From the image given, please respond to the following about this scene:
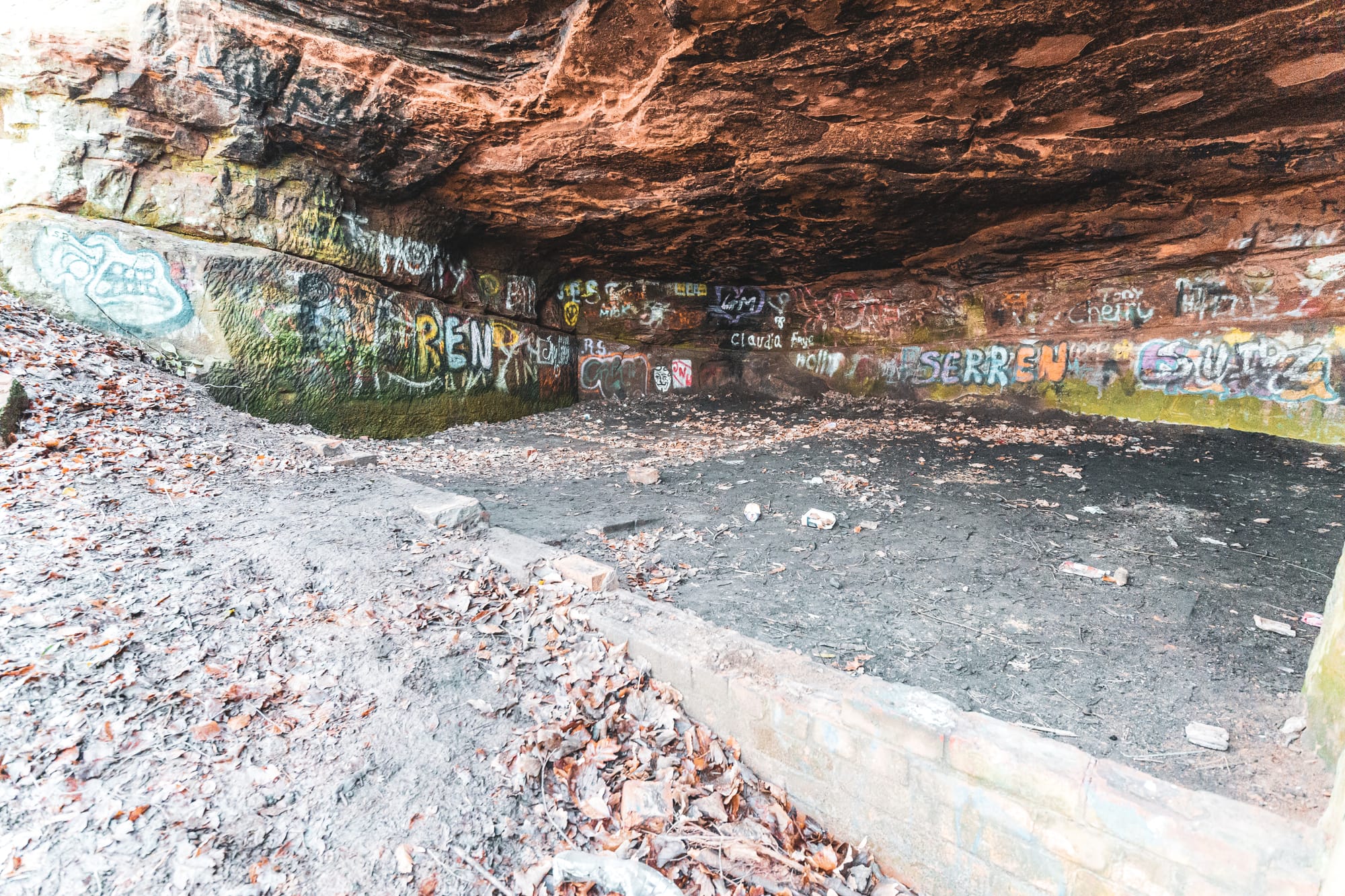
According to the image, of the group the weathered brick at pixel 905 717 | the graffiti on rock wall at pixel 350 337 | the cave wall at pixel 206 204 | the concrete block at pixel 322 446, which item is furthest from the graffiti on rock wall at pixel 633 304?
the weathered brick at pixel 905 717

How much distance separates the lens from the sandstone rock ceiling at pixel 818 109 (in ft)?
14.9

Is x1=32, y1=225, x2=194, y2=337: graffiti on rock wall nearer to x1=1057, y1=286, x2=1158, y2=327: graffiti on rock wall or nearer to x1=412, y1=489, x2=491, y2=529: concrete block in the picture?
x1=412, y1=489, x2=491, y2=529: concrete block

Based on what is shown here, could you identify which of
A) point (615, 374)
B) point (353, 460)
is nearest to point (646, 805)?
point (353, 460)

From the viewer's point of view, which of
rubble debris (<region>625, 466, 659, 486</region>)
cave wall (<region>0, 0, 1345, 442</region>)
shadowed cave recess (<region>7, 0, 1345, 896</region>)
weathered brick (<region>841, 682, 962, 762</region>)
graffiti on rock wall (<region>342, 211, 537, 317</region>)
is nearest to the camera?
weathered brick (<region>841, 682, 962, 762</region>)

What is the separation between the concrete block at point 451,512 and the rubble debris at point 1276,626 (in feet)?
15.4

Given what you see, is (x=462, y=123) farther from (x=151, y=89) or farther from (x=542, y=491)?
(x=542, y=491)

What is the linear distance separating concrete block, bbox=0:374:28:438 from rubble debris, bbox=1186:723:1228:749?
7027 millimetres

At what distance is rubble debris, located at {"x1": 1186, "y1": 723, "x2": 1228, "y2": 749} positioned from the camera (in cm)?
218

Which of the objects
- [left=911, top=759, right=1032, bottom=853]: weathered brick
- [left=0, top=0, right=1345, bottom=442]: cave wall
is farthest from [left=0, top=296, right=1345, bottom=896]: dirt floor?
[left=0, top=0, right=1345, bottom=442]: cave wall

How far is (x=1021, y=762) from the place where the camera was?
1.89m

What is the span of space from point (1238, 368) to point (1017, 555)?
274 inches

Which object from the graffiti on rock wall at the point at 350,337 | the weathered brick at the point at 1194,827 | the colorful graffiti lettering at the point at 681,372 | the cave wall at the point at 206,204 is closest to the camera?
the weathered brick at the point at 1194,827

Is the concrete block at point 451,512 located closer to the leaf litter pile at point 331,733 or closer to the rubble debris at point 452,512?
the rubble debris at point 452,512

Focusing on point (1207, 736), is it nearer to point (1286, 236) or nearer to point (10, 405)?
point (10, 405)
